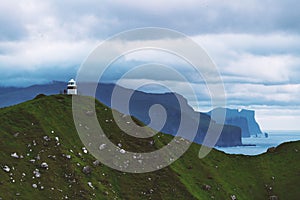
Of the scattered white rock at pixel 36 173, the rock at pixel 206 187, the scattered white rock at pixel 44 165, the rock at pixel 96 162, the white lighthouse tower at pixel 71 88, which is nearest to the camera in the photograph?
the scattered white rock at pixel 36 173

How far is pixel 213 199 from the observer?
116 metres

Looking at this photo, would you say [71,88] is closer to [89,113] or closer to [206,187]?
[89,113]

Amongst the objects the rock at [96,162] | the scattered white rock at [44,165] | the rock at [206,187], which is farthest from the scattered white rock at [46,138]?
the rock at [206,187]

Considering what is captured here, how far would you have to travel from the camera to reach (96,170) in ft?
370

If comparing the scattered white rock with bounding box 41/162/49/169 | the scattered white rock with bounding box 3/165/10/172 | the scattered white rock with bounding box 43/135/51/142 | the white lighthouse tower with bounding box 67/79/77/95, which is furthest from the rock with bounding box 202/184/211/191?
the white lighthouse tower with bounding box 67/79/77/95

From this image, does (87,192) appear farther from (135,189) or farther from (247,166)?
(247,166)

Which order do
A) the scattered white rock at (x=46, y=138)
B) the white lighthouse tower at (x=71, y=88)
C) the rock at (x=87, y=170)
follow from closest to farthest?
the rock at (x=87, y=170) → the scattered white rock at (x=46, y=138) → the white lighthouse tower at (x=71, y=88)

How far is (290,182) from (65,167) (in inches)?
2475

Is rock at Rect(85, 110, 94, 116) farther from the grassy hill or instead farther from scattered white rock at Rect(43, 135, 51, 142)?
scattered white rock at Rect(43, 135, 51, 142)

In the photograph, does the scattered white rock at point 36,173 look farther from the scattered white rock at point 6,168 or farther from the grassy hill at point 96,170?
the scattered white rock at point 6,168

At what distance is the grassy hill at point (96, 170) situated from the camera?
4003 inches

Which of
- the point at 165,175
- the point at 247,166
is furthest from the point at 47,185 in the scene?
the point at 247,166

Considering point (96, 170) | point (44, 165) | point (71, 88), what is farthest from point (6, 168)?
point (71, 88)

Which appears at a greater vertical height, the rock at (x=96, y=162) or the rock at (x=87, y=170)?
the rock at (x=96, y=162)
